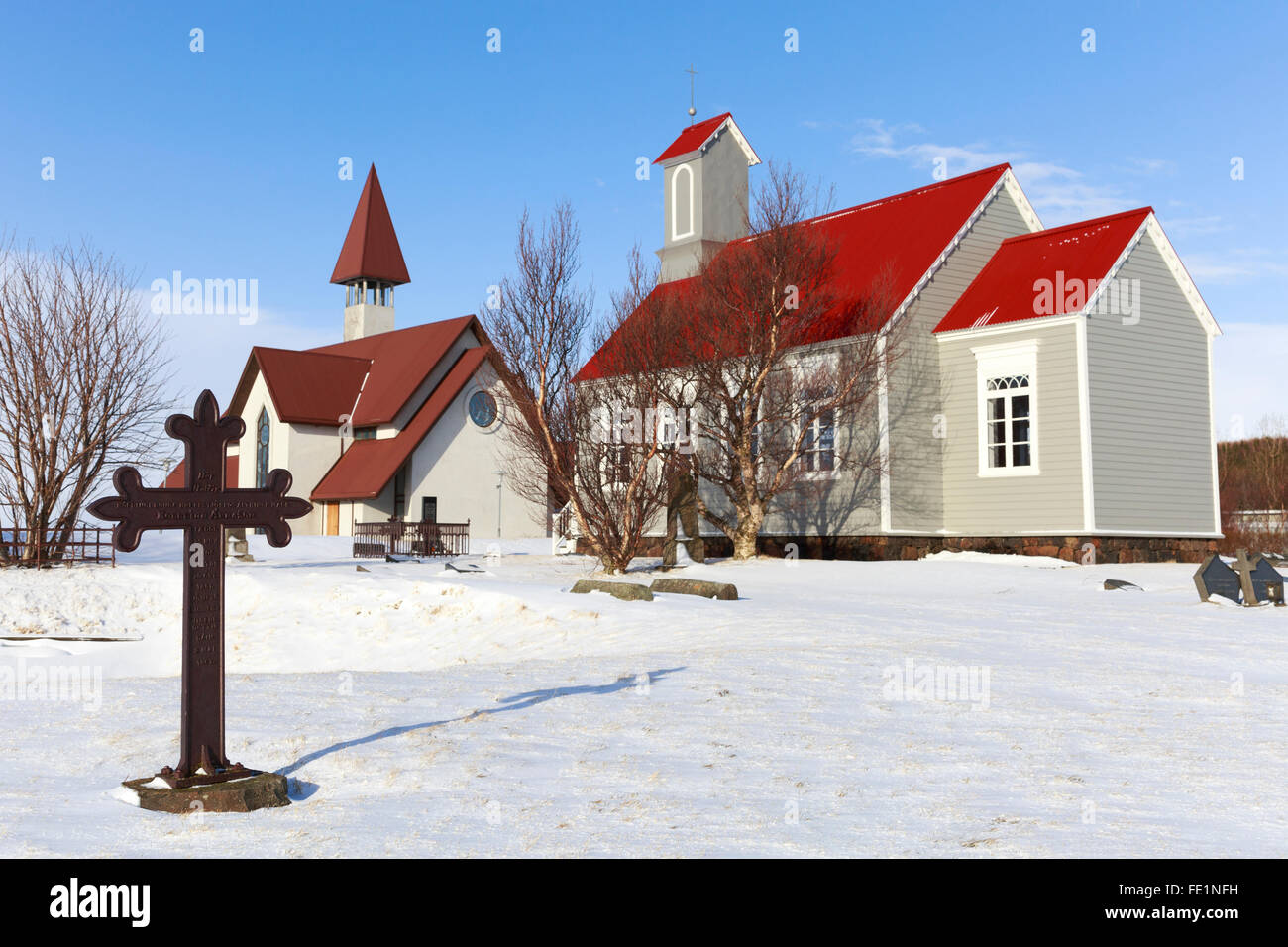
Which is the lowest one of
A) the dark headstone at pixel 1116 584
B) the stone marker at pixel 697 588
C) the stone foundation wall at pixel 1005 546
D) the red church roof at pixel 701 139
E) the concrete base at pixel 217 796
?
the concrete base at pixel 217 796

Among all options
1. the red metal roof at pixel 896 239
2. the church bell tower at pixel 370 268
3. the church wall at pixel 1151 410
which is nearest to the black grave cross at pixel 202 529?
the red metal roof at pixel 896 239

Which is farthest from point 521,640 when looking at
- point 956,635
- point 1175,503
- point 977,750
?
point 1175,503

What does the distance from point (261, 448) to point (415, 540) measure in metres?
Result: 14.5

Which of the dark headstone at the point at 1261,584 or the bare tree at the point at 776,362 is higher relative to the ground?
the bare tree at the point at 776,362

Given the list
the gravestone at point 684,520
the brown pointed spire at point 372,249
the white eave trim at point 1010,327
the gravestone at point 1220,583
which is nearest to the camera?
the gravestone at point 1220,583

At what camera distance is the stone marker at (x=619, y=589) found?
15.9 m

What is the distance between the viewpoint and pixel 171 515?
22.7 ft

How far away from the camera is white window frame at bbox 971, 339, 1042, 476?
23812mm

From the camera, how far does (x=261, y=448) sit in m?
47.2

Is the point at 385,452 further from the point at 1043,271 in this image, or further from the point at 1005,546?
the point at 1043,271

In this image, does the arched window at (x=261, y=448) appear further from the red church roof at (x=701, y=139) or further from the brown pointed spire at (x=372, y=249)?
the red church roof at (x=701, y=139)

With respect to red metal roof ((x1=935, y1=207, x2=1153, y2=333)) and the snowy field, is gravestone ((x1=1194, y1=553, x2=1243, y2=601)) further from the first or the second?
red metal roof ((x1=935, y1=207, x2=1153, y2=333))

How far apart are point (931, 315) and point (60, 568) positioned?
19.5 meters

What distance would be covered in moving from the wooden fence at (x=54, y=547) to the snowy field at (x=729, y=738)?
976 cm
